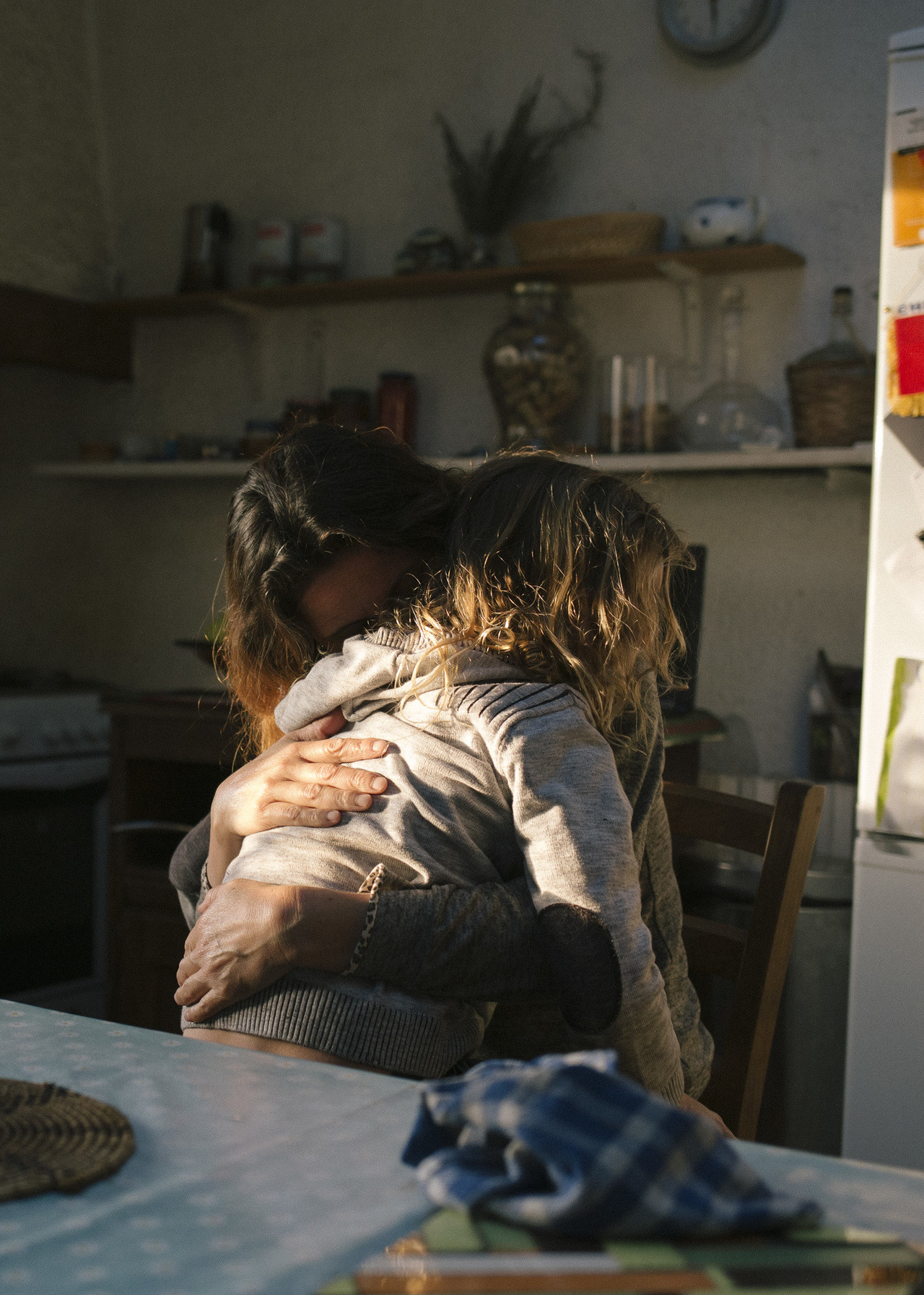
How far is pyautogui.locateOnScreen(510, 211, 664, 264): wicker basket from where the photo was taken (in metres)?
2.61

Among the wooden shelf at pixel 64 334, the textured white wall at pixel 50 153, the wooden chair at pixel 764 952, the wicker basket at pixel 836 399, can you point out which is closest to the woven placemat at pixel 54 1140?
the wooden chair at pixel 764 952

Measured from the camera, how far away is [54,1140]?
64cm

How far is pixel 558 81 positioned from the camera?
2914 millimetres

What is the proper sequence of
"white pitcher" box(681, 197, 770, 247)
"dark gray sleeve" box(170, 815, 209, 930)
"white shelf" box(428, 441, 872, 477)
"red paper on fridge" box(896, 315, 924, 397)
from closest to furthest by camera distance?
"dark gray sleeve" box(170, 815, 209, 930) → "red paper on fridge" box(896, 315, 924, 397) → "white shelf" box(428, 441, 872, 477) → "white pitcher" box(681, 197, 770, 247)

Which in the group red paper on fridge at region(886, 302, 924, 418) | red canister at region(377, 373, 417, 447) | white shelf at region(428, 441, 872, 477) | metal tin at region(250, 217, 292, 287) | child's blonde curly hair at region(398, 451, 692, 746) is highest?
metal tin at region(250, 217, 292, 287)

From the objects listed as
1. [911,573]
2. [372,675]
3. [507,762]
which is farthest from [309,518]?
[911,573]

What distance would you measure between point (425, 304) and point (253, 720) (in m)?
1.94

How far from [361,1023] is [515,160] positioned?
7.82 ft

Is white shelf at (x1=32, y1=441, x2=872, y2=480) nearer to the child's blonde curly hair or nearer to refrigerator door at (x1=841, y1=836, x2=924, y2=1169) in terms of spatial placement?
refrigerator door at (x1=841, y1=836, x2=924, y2=1169)

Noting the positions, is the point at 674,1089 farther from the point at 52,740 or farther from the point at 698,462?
the point at 52,740

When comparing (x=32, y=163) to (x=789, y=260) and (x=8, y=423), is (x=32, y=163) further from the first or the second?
(x=789, y=260)

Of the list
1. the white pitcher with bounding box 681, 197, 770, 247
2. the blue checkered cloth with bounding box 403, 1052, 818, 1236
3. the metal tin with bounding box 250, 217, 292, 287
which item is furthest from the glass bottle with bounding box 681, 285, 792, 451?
the blue checkered cloth with bounding box 403, 1052, 818, 1236

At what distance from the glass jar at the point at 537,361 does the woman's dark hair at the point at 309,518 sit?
1615 mm

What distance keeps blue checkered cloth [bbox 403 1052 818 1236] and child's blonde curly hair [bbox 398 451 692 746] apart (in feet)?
1.48
